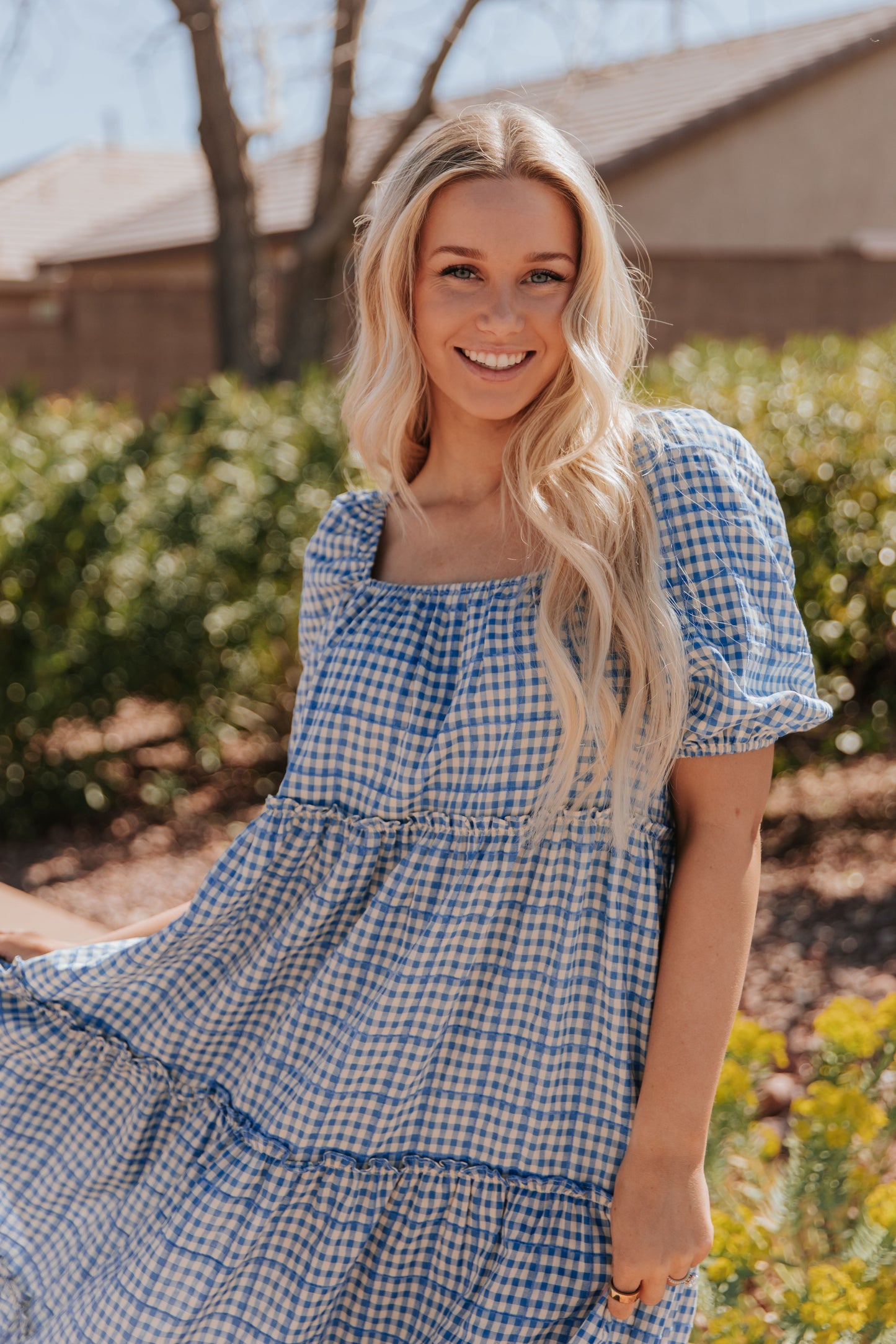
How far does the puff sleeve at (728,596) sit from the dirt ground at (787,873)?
2.15 metres

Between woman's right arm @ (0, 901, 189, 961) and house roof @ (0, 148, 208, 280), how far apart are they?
1688cm

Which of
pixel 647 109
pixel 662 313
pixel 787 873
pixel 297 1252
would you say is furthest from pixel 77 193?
pixel 297 1252

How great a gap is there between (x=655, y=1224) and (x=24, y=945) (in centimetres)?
113

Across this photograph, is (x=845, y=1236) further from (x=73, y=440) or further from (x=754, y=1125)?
(x=73, y=440)

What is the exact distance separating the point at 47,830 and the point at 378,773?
4.06 metres

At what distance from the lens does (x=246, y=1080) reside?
1.74 metres

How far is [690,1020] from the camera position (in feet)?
4.98

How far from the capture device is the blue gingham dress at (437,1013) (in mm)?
1556

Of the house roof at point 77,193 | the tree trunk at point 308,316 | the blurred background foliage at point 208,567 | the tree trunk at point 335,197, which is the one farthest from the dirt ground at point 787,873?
the house roof at point 77,193

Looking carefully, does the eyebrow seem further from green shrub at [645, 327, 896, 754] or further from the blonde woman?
green shrub at [645, 327, 896, 754]

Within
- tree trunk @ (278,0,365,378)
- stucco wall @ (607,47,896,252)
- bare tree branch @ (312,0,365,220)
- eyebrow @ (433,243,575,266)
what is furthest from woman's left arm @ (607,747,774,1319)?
stucco wall @ (607,47,896,252)

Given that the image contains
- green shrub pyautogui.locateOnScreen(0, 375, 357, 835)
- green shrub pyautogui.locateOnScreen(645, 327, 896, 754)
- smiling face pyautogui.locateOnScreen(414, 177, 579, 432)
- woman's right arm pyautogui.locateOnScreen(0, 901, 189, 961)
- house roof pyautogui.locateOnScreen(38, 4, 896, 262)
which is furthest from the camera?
house roof pyautogui.locateOnScreen(38, 4, 896, 262)

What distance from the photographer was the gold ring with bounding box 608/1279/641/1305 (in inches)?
56.9

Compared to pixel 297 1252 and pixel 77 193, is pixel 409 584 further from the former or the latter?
pixel 77 193
